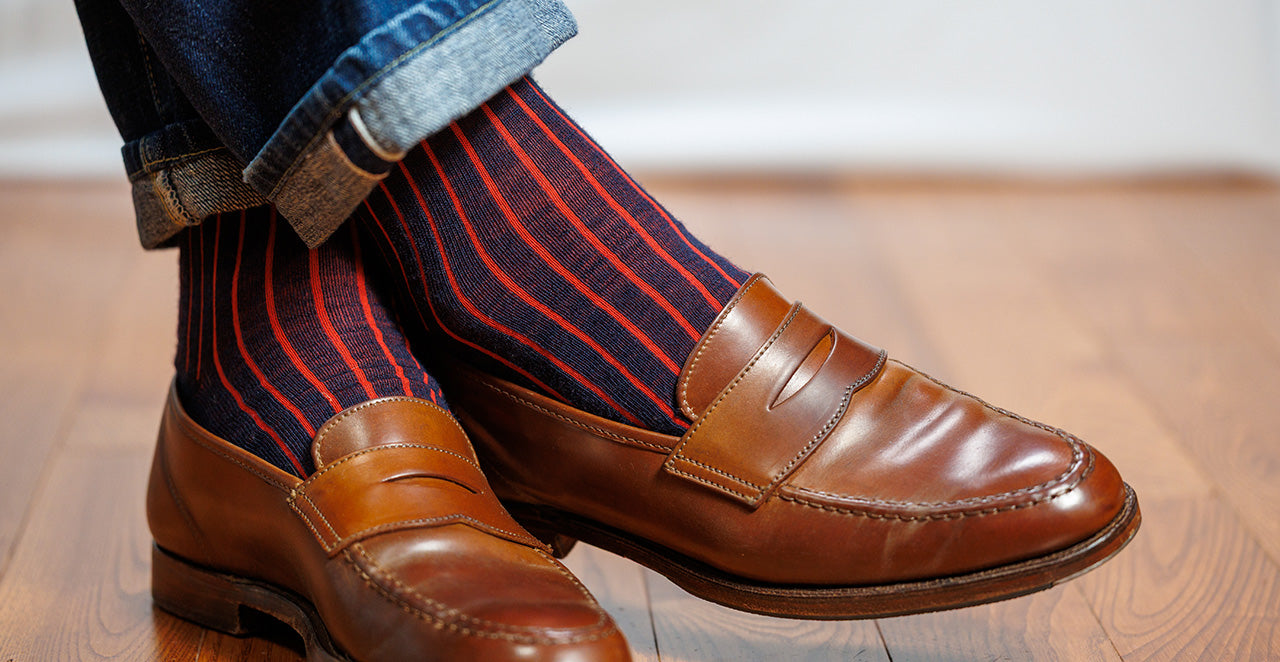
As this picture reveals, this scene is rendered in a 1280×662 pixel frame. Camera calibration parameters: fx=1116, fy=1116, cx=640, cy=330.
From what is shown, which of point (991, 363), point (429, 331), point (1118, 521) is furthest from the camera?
point (991, 363)

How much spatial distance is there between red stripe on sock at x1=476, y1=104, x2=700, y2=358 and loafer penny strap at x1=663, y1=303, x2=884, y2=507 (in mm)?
54

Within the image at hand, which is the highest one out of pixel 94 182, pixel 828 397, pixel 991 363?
pixel 828 397

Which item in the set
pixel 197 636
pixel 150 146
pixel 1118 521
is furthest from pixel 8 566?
pixel 1118 521

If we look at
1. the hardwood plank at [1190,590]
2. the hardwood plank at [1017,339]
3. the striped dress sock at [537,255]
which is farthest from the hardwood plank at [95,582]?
the hardwood plank at [1017,339]

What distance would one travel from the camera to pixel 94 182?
1.86 m

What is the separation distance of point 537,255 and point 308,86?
16cm

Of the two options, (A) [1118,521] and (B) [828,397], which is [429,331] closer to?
(B) [828,397]

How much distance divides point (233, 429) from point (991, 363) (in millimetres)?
760

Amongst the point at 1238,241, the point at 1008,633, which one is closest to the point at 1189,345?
the point at 1238,241

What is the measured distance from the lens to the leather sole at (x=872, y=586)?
540 mm

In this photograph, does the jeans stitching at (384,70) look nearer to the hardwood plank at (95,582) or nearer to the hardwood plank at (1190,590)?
the hardwood plank at (95,582)

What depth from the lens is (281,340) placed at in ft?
2.10

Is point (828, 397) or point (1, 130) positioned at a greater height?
point (828, 397)

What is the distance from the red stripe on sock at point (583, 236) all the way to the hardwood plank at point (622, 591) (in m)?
0.18
